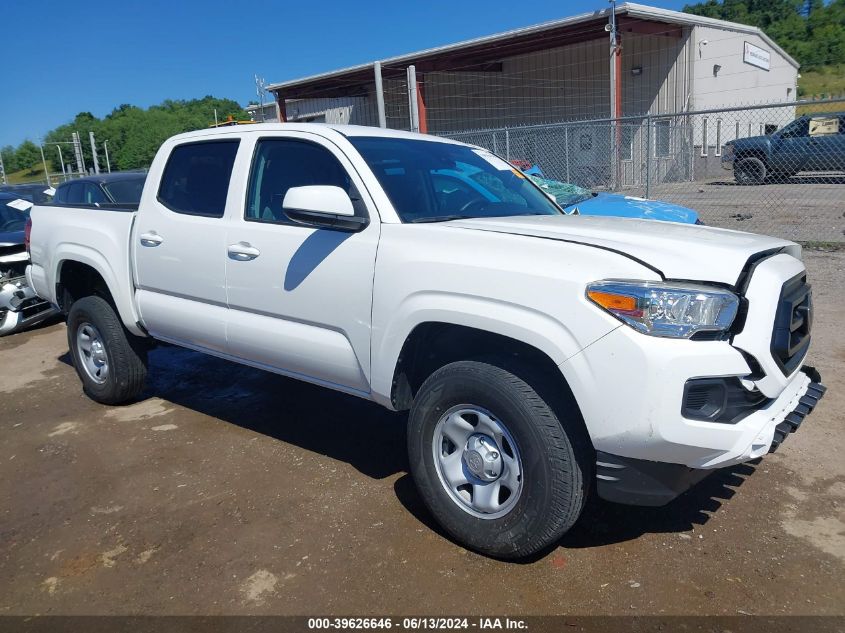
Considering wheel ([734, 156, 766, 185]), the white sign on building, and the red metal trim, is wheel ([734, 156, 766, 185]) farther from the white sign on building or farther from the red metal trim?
the red metal trim

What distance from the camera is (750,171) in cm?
1627

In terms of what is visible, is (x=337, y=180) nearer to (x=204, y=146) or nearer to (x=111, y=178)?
(x=204, y=146)

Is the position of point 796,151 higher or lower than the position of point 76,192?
lower

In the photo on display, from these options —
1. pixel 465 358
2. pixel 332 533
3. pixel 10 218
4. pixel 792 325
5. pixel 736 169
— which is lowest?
pixel 332 533

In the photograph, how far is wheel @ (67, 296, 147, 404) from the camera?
4961mm

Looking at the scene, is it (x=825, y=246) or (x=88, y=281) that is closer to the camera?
(x=88, y=281)

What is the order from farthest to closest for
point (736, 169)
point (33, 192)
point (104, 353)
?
point (736, 169) → point (33, 192) → point (104, 353)

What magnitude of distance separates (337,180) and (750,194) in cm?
1523

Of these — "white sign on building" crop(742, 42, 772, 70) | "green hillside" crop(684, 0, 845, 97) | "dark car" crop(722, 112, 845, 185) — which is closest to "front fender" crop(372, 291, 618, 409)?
"dark car" crop(722, 112, 845, 185)

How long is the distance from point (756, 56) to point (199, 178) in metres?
26.4

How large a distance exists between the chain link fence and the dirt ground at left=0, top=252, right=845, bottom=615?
772 centimetres

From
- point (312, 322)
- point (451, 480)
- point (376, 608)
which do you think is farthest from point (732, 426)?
point (312, 322)

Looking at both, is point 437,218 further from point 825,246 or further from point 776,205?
point 776,205

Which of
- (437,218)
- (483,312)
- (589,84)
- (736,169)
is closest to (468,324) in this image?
(483,312)
